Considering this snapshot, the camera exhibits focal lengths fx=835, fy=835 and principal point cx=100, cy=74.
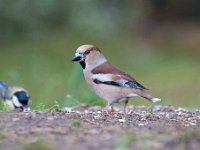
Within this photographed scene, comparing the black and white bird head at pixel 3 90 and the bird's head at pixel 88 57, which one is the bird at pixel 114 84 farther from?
the black and white bird head at pixel 3 90

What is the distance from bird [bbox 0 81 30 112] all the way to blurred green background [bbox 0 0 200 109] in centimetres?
689

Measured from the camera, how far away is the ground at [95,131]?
6.55m

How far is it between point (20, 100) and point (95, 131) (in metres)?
3.75

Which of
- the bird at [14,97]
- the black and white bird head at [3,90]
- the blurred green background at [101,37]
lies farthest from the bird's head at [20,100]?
the blurred green background at [101,37]

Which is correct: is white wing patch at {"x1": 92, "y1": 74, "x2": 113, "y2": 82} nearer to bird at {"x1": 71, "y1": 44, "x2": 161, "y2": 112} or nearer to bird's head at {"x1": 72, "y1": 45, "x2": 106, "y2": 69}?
bird at {"x1": 71, "y1": 44, "x2": 161, "y2": 112}

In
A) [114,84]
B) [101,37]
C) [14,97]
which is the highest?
[101,37]

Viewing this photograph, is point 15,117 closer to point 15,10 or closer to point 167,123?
point 167,123

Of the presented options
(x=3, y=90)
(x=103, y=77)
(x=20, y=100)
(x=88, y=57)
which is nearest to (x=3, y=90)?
(x=3, y=90)

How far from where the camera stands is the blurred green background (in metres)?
20.0

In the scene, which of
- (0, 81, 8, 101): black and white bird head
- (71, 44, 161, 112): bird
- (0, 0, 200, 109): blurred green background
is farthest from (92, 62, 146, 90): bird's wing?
(0, 0, 200, 109): blurred green background

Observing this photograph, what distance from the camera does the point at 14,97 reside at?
11211mm

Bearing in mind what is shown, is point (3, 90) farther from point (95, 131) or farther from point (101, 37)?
point (101, 37)

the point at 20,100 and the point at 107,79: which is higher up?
the point at 20,100

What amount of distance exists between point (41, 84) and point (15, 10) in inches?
153
